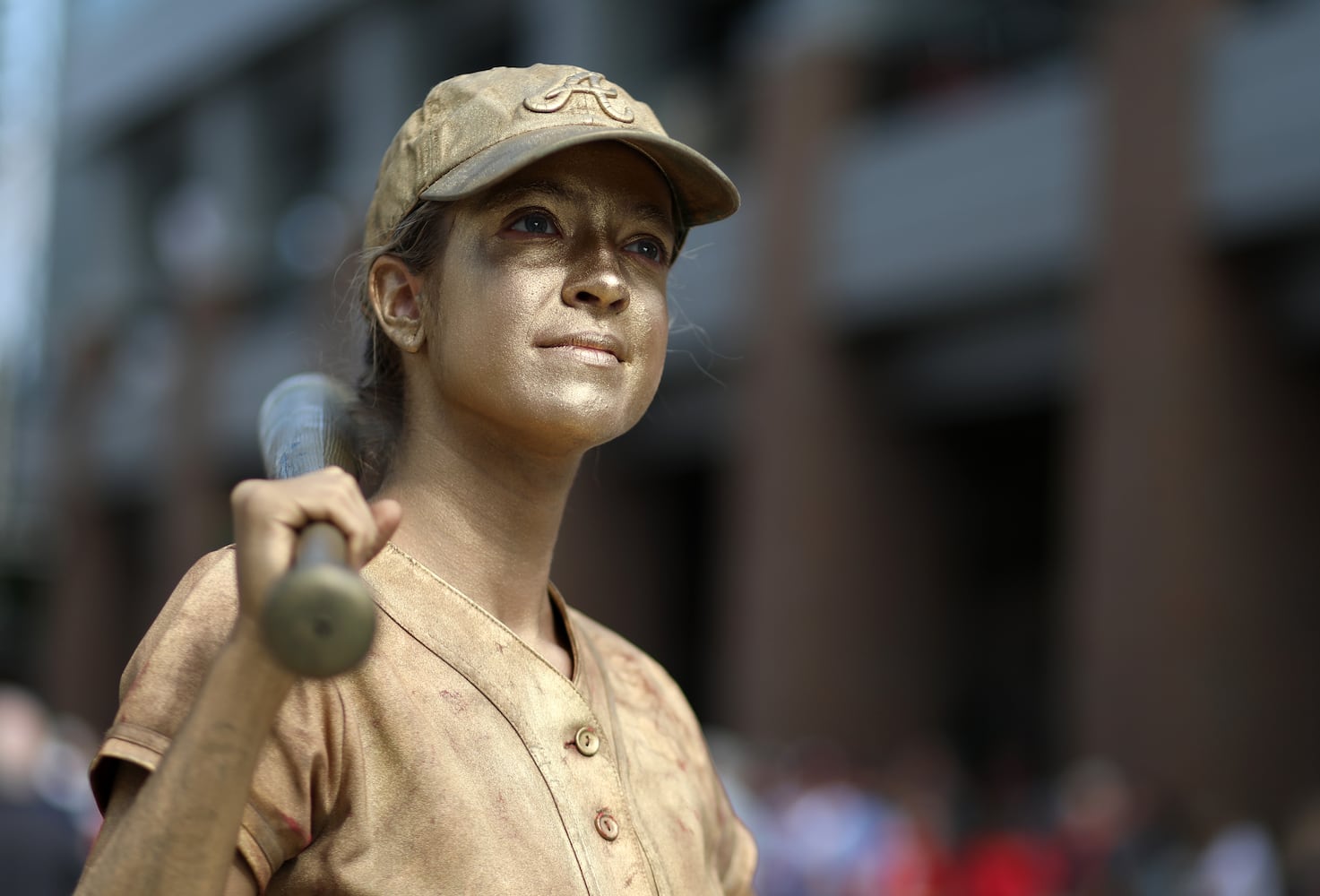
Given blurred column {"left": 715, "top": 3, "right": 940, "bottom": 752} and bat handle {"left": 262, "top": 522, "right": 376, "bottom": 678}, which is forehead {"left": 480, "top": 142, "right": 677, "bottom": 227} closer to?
bat handle {"left": 262, "top": 522, "right": 376, "bottom": 678}

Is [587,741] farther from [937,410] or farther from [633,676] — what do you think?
[937,410]

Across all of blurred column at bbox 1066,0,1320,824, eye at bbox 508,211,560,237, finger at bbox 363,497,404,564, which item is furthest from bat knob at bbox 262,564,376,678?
blurred column at bbox 1066,0,1320,824

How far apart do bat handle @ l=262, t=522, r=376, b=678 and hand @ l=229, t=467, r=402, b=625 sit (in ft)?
0.55

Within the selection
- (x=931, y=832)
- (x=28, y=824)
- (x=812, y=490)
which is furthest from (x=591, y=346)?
(x=812, y=490)

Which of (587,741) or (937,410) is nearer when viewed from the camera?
(587,741)

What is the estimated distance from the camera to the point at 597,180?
2162 mm

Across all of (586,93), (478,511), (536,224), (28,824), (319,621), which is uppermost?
(586,93)

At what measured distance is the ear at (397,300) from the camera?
7.28 feet

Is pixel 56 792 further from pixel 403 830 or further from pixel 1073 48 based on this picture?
pixel 1073 48

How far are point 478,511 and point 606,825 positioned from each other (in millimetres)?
442

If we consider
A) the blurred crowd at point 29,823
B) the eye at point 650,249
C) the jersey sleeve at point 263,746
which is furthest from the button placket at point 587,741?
the blurred crowd at point 29,823

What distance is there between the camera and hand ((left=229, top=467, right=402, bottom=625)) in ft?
5.33

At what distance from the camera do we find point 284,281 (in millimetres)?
24719

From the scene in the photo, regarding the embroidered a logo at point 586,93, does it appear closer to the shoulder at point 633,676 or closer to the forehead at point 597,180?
the forehead at point 597,180
